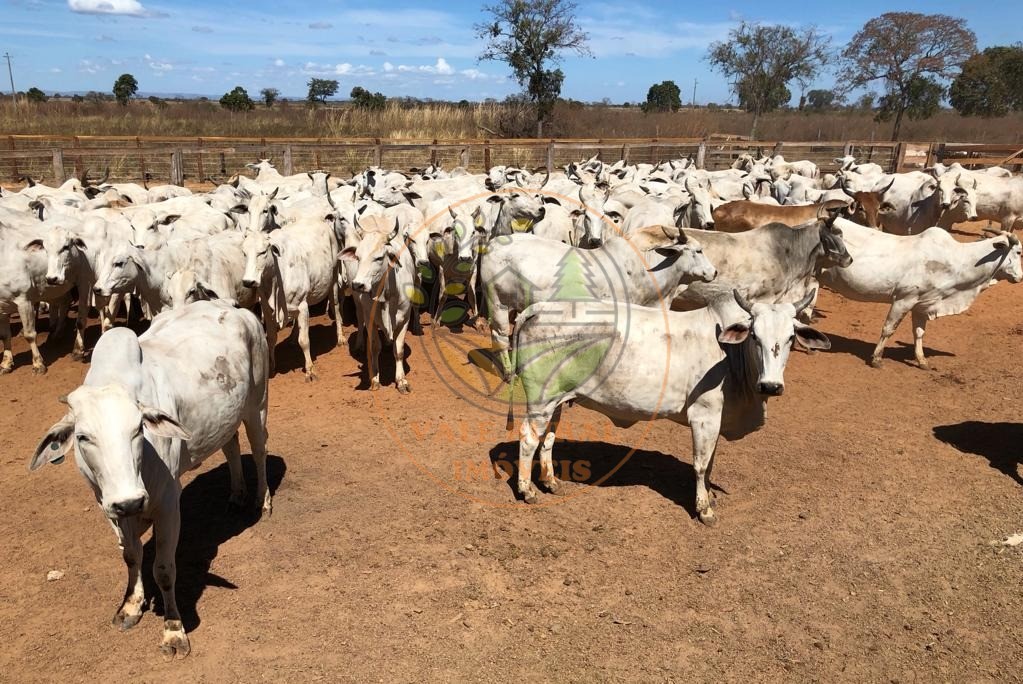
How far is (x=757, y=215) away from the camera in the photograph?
37.8 ft

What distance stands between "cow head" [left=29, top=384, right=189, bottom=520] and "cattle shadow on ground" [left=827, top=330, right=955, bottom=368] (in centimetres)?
952

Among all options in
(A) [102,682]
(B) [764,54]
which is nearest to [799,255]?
(A) [102,682]

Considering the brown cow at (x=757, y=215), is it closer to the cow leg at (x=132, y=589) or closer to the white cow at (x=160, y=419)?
the white cow at (x=160, y=419)

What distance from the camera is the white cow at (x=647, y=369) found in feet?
18.3

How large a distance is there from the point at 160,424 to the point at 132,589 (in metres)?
1.51

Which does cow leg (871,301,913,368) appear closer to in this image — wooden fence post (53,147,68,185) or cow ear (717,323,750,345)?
cow ear (717,323,750,345)

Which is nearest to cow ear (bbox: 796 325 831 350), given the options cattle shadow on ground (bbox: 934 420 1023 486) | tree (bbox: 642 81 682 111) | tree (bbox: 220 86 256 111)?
cattle shadow on ground (bbox: 934 420 1023 486)

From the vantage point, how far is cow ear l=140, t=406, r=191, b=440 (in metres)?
3.81

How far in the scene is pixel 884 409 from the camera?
27.0 feet

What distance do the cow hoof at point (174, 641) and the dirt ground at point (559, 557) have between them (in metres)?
0.07

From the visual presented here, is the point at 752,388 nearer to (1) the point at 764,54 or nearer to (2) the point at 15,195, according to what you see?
(2) the point at 15,195

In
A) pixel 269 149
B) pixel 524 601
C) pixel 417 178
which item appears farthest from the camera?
pixel 269 149

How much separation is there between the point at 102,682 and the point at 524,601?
2.70 meters

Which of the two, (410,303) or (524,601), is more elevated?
(410,303)
